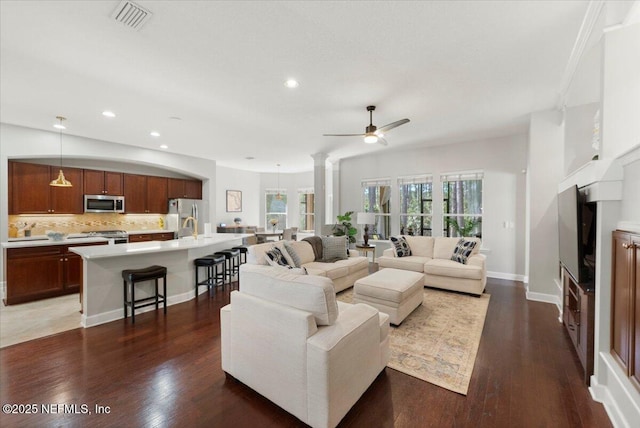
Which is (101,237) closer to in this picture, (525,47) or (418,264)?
(418,264)

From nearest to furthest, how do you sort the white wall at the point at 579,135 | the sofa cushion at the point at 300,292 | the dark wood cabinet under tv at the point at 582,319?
the sofa cushion at the point at 300,292
the dark wood cabinet under tv at the point at 582,319
the white wall at the point at 579,135

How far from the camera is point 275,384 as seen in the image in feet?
6.05

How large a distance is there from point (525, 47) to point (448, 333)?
302 cm

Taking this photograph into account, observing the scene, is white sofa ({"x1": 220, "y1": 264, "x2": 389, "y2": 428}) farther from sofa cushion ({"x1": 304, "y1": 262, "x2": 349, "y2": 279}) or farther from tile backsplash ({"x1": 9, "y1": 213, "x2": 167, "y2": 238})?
tile backsplash ({"x1": 9, "y1": 213, "x2": 167, "y2": 238})

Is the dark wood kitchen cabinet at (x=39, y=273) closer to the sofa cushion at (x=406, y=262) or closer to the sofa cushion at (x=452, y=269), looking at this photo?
the sofa cushion at (x=406, y=262)

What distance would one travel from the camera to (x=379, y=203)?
24.0 feet

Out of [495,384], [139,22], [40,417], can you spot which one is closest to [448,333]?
[495,384]

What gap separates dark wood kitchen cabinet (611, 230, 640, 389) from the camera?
162cm

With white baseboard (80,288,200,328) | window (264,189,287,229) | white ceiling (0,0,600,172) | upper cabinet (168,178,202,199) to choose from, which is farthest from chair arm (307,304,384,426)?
window (264,189,287,229)

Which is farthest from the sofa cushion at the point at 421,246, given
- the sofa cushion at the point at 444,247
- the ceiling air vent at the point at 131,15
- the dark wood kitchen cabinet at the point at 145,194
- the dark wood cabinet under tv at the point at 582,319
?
the dark wood kitchen cabinet at the point at 145,194

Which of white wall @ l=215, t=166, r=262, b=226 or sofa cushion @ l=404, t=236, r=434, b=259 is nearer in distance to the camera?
sofa cushion @ l=404, t=236, r=434, b=259

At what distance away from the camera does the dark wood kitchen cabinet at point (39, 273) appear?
13.6ft

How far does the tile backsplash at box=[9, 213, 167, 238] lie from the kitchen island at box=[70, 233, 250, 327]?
2736mm

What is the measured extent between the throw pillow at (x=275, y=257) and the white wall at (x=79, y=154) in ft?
14.1
